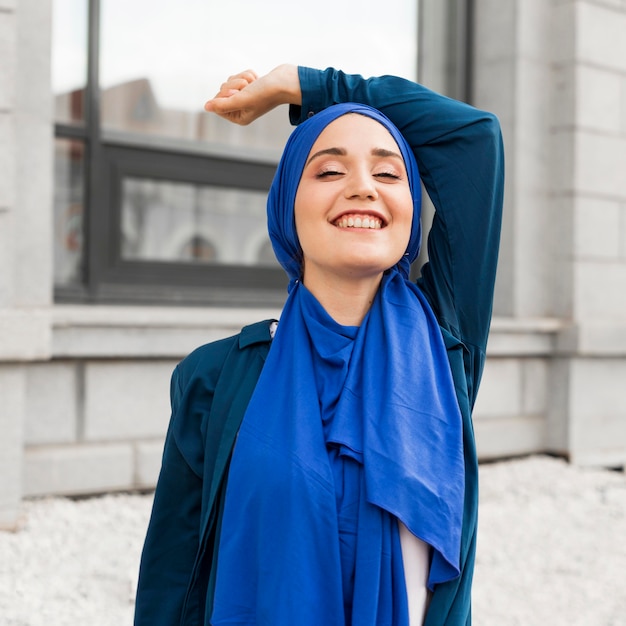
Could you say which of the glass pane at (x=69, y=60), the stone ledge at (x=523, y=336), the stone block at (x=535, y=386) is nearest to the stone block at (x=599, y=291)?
the stone ledge at (x=523, y=336)

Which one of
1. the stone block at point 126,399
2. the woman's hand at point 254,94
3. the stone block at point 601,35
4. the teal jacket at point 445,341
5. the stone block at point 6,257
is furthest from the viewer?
the stone block at point 601,35

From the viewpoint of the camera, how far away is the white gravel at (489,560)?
127 inches

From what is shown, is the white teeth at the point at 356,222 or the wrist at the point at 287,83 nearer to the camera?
the white teeth at the point at 356,222

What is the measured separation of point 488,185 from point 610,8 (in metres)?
4.97

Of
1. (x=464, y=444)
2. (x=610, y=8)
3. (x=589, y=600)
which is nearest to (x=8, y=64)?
(x=464, y=444)

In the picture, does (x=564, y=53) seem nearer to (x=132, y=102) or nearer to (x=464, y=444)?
(x=132, y=102)

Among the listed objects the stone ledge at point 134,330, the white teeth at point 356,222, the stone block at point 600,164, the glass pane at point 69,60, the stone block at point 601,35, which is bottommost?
the stone ledge at point 134,330

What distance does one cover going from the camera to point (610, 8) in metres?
5.95

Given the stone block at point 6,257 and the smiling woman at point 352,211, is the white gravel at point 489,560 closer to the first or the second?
the stone block at point 6,257

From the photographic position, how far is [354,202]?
1.65 m

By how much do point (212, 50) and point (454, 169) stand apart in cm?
415

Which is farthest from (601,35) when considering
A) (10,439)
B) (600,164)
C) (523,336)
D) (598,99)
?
(10,439)

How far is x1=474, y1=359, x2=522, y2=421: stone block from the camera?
5.66 meters

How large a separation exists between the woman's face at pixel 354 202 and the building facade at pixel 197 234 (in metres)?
2.57
